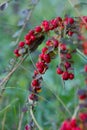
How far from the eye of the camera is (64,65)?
4.25ft

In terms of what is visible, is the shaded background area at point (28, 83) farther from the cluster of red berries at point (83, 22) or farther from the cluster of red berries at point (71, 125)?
the cluster of red berries at point (71, 125)

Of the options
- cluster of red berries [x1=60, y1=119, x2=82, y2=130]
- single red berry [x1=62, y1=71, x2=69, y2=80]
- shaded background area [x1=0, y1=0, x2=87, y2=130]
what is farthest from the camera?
shaded background area [x1=0, y1=0, x2=87, y2=130]

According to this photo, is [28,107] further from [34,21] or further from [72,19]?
[34,21]

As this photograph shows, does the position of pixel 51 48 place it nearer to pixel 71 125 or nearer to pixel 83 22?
pixel 83 22

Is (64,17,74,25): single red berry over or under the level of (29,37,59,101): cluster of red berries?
over

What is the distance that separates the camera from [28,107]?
4.45ft

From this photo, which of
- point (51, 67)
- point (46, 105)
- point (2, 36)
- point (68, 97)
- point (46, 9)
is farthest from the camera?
point (46, 9)

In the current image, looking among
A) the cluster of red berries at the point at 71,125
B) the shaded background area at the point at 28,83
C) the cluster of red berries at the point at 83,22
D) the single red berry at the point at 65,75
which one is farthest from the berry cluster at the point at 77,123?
the shaded background area at the point at 28,83

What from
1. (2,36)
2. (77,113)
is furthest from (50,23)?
(2,36)

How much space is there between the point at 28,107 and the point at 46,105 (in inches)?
42.1

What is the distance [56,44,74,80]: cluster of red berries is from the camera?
1288 mm

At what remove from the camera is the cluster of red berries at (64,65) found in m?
1.29

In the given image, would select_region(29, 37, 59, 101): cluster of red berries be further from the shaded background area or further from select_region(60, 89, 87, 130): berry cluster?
select_region(60, 89, 87, 130): berry cluster

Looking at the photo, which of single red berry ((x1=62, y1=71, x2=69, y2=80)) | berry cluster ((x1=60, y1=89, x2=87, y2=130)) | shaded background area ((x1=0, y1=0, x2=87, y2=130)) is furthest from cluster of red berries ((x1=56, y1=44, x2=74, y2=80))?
berry cluster ((x1=60, y1=89, x2=87, y2=130))
